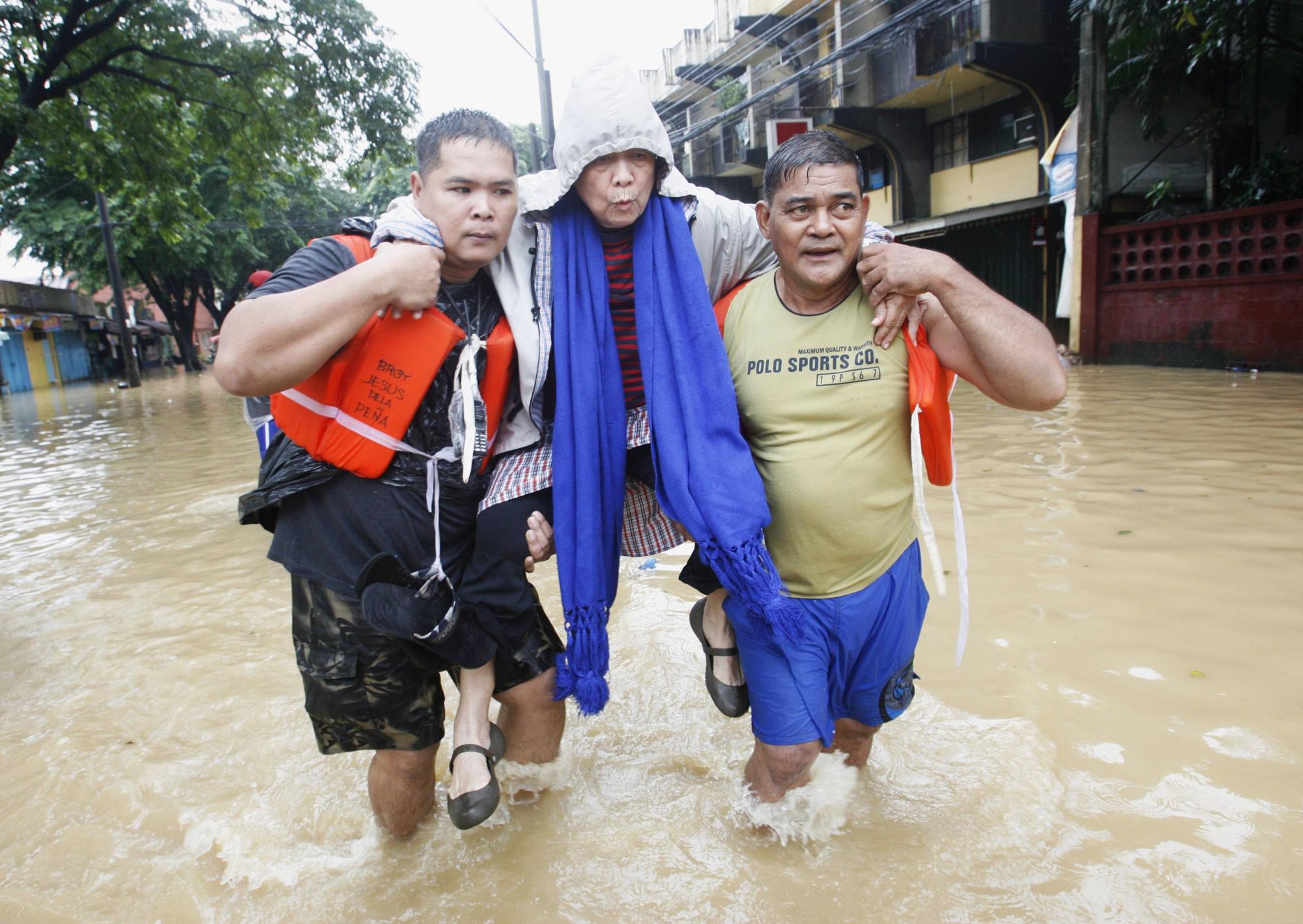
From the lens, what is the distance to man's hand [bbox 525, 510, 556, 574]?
2.33 meters

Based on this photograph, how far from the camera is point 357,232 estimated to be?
90.7 inches

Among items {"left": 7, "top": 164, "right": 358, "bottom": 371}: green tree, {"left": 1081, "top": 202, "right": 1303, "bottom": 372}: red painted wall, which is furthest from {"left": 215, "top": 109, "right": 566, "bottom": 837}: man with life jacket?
{"left": 7, "top": 164, "right": 358, "bottom": 371}: green tree

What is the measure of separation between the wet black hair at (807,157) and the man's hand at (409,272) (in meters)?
0.85

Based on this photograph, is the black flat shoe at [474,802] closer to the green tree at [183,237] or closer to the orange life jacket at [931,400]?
the orange life jacket at [931,400]

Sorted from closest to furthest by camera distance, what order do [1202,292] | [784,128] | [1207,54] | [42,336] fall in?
[1207,54] < [1202,292] < [784,128] < [42,336]

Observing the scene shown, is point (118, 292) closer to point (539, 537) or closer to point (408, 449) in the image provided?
point (408, 449)

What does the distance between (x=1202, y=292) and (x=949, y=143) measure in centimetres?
805

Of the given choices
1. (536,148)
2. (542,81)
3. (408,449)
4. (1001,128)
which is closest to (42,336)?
(536,148)

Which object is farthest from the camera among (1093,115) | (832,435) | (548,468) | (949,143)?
(949,143)

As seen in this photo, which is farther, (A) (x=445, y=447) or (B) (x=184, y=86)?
(B) (x=184, y=86)

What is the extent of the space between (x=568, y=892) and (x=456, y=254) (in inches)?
67.6

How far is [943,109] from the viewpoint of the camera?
55.3 ft

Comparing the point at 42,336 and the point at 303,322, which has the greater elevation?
the point at 42,336

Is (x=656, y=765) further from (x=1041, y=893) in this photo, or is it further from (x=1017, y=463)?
(x=1017, y=463)
